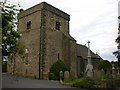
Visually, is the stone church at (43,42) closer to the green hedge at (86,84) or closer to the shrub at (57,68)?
the shrub at (57,68)

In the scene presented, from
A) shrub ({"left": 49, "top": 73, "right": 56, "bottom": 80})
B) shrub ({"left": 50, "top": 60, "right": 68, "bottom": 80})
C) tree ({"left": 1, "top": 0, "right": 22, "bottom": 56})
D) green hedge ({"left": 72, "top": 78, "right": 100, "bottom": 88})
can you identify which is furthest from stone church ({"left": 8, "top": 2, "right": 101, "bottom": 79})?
tree ({"left": 1, "top": 0, "right": 22, "bottom": 56})

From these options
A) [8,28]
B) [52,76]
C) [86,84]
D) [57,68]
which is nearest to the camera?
[8,28]

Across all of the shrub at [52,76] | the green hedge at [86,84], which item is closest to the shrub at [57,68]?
the shrub at [52,76]

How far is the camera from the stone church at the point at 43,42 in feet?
72.7

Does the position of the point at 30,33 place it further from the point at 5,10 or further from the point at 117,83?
the point at 5,10

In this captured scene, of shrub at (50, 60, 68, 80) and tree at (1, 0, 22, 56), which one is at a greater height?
tree at (1, 0, 22, 56)

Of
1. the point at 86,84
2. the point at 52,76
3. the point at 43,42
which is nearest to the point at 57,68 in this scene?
the point at 52,76

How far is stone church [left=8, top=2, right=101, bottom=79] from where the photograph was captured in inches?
873

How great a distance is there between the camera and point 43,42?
2227 centimetres

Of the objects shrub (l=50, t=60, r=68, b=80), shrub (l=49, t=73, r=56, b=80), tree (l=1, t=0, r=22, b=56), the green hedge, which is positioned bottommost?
shrub (l=49, t=73, r=56, b=80)

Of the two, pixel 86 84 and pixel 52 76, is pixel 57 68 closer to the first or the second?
pixel 52 76

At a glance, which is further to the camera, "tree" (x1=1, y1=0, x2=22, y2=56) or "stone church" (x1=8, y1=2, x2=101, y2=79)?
"stone church" (x1=8, y1=2, x2=101, y2=79)

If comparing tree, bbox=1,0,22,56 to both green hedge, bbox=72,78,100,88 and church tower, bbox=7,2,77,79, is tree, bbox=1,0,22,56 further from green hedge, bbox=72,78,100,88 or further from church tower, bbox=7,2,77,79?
church tower, bbox=7,2,77,79

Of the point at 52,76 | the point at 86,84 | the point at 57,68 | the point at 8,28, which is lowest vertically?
the point at 52,76
